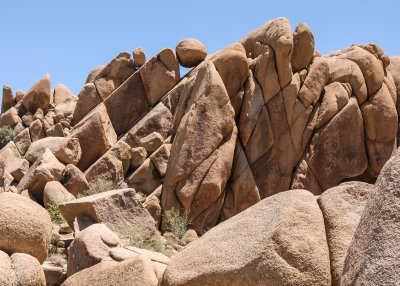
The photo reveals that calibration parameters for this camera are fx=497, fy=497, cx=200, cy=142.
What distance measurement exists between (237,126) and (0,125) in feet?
55.4

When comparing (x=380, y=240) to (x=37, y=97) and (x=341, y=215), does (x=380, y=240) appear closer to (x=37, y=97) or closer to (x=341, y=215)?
(x=341, y=215)

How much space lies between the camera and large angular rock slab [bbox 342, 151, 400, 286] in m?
4.30

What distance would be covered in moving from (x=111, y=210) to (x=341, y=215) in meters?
10.4

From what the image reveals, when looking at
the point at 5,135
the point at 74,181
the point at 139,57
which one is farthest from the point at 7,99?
the point at 74,181

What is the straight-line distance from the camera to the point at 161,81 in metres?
28.5

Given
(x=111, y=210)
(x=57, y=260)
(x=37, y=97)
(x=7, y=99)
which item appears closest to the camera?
(x=57, y=260)

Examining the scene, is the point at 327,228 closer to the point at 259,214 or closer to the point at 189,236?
the point at 259,214

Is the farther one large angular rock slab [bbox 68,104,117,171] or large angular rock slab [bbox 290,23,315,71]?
large angular rock slab [bbox 68,104,117,171]

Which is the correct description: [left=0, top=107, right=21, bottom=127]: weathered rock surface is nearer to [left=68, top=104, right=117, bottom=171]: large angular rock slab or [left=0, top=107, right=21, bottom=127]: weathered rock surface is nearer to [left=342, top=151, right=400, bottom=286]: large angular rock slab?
[left=68, top=104, right=117, bottom=171]: large angular rock slab

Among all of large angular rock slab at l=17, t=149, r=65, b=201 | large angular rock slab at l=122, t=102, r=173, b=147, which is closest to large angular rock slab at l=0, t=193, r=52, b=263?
large angular rock slab at l=17, t=149, r=65, b=201

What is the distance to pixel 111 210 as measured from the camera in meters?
16.5

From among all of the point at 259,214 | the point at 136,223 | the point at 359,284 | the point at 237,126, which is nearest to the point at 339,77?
the point at 237,126

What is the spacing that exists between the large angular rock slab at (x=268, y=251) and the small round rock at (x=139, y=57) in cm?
2304

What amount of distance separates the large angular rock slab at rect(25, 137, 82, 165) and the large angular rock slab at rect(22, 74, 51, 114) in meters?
6.73
